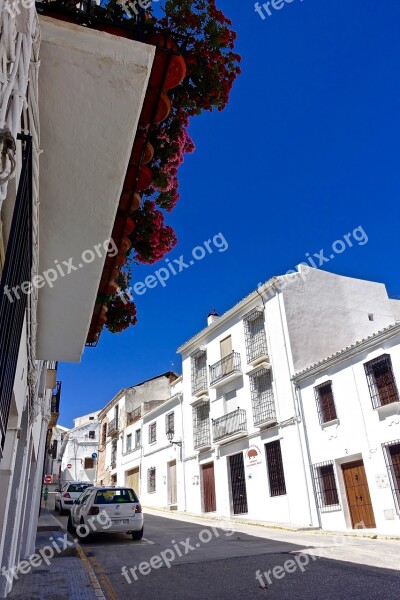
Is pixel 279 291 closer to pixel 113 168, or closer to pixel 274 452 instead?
pixel 274 452

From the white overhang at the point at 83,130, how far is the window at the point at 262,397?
15768 mm

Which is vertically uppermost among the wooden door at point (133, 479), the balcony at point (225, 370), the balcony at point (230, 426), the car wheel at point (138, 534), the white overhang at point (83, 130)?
the balcony at point (225, 370)

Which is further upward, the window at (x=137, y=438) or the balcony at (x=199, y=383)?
the balcony at (x=199, y=383)

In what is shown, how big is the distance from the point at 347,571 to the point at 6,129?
7725 mm

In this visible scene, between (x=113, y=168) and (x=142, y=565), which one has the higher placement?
(x=113, y=168)

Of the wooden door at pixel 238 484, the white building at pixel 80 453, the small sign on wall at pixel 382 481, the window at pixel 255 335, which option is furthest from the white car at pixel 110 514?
the white building at pixel 80 453

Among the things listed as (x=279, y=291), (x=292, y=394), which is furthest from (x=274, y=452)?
(x=279, y=291)

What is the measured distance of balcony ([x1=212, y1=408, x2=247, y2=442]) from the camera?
787 inches

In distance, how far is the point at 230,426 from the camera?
2075cm

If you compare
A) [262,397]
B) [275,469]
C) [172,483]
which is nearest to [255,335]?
[262,397]

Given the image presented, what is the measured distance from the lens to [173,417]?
88.5ft

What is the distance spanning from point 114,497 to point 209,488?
10923mm

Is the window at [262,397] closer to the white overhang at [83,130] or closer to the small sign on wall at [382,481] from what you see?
the small sign on wall at [382,481]

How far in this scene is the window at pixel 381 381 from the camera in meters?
13.4
